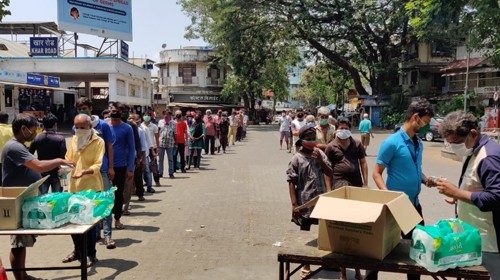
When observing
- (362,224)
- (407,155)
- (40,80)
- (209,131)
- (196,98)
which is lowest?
(209,131)

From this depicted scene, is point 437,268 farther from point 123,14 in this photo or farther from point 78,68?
point 123,14

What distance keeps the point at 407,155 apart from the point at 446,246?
162cm

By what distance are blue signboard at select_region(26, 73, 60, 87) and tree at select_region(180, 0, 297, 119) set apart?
12802 mm

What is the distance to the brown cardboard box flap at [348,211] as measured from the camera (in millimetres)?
2973

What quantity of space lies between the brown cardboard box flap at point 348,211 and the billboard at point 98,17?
2752 cm

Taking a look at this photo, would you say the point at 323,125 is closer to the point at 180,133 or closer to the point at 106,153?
the point at 106,153

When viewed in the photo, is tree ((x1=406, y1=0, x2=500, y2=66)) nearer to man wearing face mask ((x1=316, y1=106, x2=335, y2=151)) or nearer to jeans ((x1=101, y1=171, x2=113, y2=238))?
man wearing face mask ((x1=316, y1=106, x2=335, y2=151))

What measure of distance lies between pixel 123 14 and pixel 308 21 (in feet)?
43.4

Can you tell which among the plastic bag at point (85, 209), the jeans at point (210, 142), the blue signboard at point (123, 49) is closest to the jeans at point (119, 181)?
the plastic bag at point (85, 209)

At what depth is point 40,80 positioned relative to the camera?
25.8 metres

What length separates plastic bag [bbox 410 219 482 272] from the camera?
2932 millimetres

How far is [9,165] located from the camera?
486 centimetres

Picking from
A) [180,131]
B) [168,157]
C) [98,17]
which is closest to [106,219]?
[168,157]

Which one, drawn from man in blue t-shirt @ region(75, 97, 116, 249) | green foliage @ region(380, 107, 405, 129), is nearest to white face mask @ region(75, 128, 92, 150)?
man in blue t-shirt @ region(75, 97, 116, 249)
